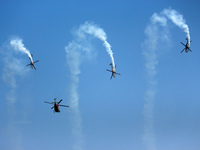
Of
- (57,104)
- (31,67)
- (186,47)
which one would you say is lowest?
(57,104)

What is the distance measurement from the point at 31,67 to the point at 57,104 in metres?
20.9

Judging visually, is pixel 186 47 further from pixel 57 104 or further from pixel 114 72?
pixel 57 104

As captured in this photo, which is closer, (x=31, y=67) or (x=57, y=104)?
(x=57, y=104)

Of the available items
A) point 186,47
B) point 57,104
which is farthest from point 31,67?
point 186,47

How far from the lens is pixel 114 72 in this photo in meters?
99.0

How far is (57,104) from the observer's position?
273 feet

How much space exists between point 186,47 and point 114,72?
22.7 m

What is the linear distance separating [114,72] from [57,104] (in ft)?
77.1

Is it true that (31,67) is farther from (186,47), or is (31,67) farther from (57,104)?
(186,47)

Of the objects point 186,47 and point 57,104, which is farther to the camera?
point 186,47

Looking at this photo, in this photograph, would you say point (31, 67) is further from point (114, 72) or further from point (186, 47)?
point (186, 47)

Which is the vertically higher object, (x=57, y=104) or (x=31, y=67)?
(x=31, y=67)

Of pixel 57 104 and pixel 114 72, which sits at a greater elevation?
pixel 114 72

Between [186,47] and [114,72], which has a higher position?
[186,47]
